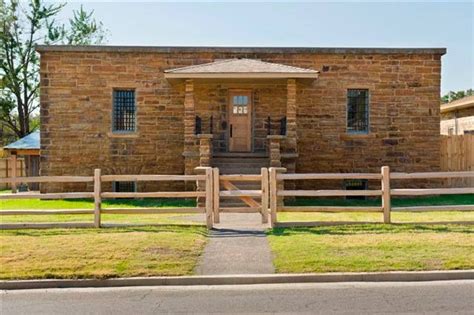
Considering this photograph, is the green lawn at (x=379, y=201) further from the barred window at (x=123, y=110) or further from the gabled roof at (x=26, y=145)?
the gabled roof at (x=26, y=145)

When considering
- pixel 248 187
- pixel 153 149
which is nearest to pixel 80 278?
pixel 248 187

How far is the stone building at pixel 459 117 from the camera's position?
89.5ft

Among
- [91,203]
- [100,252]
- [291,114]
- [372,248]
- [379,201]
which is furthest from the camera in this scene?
[379,201]

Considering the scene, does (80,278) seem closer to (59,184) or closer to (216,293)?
(216,293)

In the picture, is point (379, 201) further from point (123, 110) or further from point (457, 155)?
point (123, 110)

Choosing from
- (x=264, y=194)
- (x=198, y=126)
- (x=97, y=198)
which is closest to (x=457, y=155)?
(x=198, y=126)

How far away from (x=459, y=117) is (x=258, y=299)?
26232 millimetres

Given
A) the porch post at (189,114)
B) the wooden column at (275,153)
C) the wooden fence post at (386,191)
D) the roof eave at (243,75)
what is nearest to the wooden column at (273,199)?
the wooden fence post at (386,191)

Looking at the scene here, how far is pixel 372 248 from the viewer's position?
871 cm

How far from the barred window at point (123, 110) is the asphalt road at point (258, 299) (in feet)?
42.6

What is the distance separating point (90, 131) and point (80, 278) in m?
12.7

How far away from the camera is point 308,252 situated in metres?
8.43

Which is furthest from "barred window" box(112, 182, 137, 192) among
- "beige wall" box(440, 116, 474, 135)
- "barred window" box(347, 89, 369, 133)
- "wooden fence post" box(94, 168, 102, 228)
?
"beige wall" box(440, 116, 474, 135)

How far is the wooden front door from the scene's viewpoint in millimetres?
19234
